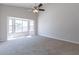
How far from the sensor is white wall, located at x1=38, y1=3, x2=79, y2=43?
7.00 feet

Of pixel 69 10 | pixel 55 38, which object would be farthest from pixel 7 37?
pixel 69 10

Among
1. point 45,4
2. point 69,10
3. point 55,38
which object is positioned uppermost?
point 45,4

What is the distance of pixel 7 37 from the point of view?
2.20m

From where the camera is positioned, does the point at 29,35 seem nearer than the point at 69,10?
No

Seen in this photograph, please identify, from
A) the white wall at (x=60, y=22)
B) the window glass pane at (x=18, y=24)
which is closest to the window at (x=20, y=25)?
the window glass pane at (x=18, y=24)

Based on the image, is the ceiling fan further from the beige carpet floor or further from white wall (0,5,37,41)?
the beige carpet floor

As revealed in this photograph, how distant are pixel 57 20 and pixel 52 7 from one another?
0.30 m

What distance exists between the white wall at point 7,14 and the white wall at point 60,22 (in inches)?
11.1

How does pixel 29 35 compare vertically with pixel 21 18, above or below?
below

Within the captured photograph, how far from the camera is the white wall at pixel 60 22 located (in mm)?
2133

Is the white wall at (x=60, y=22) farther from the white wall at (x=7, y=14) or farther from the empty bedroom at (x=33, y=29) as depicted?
the white wall at (x=7, y=14)

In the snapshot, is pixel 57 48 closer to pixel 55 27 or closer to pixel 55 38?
pixel 55 38

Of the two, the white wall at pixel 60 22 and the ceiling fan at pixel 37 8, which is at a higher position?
the ceiling fan at pixel 37 8

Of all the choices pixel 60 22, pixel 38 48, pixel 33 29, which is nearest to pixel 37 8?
pixel 33 29
